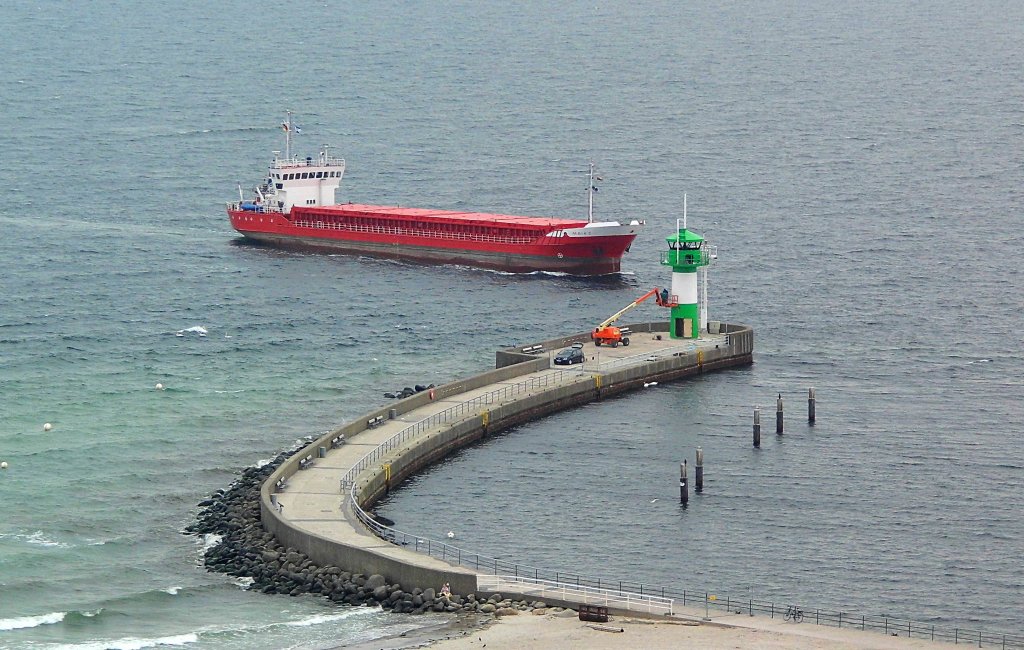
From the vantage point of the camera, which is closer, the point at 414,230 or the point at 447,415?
the point at 447,415

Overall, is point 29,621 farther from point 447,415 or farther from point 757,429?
point 757,429

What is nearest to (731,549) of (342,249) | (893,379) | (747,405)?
(747,405)

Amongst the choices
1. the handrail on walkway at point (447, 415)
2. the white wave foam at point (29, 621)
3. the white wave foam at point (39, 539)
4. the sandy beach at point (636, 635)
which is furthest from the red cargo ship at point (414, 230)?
the sandy beach at point (636, 635)

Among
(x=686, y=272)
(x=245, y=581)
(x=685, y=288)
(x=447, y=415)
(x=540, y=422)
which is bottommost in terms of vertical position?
(x=245, y=581)

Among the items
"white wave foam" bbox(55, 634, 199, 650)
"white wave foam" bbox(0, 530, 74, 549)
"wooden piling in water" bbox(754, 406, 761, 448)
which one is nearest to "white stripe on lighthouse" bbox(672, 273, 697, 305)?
"wooden piling in water" bbox(754, 406, 761, 448)

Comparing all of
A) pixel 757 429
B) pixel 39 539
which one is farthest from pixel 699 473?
pixel 39 539

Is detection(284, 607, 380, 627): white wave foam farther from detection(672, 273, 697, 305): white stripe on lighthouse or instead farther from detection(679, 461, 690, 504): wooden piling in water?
detection(672, 273, 697, 305): white stripe on lighthouse
